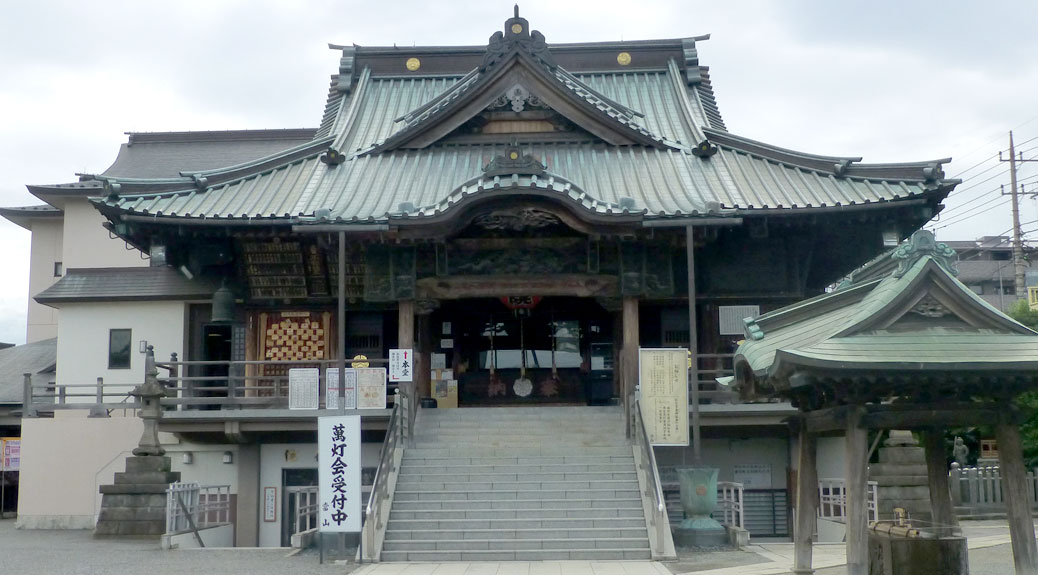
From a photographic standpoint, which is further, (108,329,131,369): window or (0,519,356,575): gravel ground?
(108,329,131,369): window

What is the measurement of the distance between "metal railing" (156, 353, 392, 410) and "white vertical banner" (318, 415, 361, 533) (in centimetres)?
479

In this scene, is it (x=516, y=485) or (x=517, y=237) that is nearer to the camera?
(x=516, y=485)

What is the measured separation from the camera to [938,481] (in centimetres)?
1104

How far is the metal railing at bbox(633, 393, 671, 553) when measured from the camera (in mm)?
14695

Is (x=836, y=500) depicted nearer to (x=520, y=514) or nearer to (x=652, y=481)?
(x=652, y=481)

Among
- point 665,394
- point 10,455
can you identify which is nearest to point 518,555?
point 665,394

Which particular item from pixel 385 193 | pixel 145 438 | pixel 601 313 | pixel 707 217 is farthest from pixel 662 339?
pixel 145 438

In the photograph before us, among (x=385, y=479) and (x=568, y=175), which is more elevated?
(x=568, y=175)

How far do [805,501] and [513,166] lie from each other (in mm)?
9656

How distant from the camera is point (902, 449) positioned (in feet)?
64.0

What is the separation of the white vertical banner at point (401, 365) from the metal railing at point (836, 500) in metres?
8.18

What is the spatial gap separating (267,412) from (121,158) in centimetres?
1664

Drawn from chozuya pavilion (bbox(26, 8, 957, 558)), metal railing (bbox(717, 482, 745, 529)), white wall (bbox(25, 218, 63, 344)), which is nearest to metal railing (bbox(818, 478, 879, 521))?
chozuya pavilion (bbox(26, 8, 957, 558))

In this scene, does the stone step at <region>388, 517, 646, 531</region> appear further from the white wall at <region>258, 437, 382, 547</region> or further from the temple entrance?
the temple entrance
